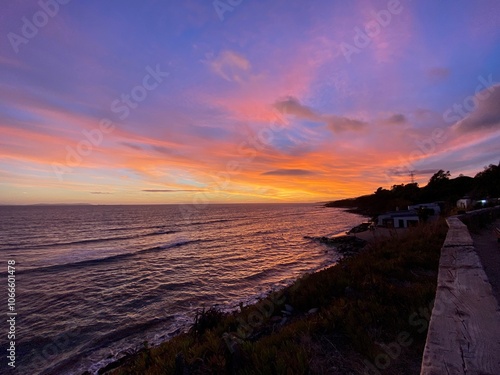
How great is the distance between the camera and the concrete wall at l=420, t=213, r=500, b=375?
6.09 feet

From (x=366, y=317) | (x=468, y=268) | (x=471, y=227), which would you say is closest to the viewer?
(x=468, y=268)

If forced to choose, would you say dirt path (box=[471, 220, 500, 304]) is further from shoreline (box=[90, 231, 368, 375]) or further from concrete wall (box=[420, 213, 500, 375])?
shoreline (box=[90, 231, 368, 375])

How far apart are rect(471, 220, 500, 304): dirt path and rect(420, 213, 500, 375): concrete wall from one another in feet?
7.26

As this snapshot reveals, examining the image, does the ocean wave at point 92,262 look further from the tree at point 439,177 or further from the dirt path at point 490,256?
the tree at point 439,177

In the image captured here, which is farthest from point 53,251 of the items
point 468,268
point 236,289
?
point 468,268

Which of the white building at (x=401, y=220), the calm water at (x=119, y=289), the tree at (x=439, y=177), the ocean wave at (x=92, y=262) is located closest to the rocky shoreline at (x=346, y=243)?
the calm water at (x=119, y=289)

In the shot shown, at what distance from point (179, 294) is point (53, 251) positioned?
22.6 m

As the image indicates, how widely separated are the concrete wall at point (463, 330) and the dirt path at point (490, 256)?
7.26ft

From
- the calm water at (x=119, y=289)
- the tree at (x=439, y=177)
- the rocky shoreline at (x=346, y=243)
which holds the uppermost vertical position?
the tree at (x=439, y=177)

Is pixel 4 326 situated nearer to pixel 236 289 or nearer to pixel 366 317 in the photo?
pixel 236 289

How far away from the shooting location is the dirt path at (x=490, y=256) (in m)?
5.63

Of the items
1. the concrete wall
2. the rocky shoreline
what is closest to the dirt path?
the concrete wall

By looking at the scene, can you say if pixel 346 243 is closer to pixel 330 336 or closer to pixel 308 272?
pixel 308 272

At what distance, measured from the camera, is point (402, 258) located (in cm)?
898
